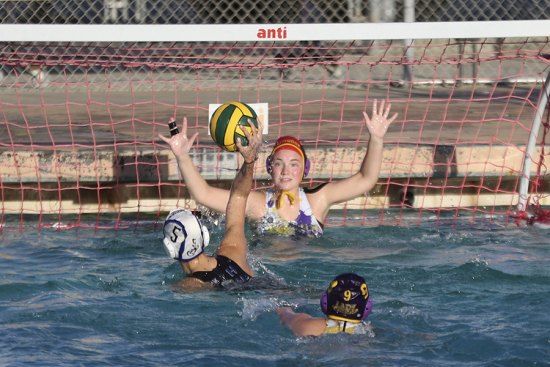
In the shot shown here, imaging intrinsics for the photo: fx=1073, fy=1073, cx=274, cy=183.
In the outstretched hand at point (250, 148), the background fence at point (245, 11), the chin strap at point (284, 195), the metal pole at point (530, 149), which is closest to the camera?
the outstretched hand at point (250, 148)

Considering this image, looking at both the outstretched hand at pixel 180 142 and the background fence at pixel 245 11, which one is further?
the background fence at pixel 245 11

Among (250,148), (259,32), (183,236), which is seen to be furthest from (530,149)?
(183,236)

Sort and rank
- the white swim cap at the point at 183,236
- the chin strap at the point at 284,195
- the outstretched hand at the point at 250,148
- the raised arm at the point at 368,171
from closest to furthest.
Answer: the white swim cap at the point at 183,236
the outstretched hand at the point at 250,148
the raised arm at the point at 368,171
the chin strap at the point at 284,195

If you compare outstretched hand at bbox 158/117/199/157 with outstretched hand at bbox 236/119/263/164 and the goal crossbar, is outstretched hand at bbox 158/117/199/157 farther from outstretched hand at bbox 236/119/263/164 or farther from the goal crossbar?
the goal crossbar

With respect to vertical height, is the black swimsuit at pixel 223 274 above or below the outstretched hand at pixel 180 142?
below

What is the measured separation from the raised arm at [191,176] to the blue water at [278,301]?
424 millimetres

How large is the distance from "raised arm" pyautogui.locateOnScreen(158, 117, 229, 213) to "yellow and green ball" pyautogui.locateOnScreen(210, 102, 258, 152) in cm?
19

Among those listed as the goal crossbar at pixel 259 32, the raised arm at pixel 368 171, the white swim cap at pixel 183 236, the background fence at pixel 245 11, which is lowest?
the white swim cap at pixel 183 236

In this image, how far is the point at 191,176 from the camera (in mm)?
6230

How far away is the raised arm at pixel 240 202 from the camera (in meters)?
5.39

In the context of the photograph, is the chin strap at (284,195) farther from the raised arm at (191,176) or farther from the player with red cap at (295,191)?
the raised arm at (191,176)

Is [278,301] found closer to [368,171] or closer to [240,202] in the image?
[240,202]

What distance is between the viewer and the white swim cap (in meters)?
5.23

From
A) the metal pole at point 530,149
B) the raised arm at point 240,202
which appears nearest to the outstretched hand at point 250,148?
the raised arm at point 240,202
